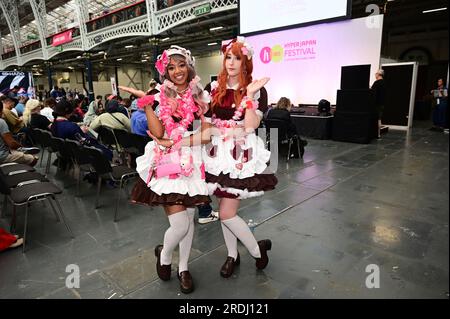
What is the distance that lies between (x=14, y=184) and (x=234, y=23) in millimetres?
13663

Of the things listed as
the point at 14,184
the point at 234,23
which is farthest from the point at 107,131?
the point at 234,23

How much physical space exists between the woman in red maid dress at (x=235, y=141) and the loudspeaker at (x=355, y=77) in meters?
5.66

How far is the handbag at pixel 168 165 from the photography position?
171 cm

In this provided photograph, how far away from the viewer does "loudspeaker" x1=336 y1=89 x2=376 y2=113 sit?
661 centimetres

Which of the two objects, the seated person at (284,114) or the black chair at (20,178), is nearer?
the black chair at (20,178)

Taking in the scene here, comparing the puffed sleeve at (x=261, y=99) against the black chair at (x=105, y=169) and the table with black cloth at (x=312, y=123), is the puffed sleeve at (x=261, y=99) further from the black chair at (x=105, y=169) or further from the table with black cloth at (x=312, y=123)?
the table with black cloth at (x=312, y=123)

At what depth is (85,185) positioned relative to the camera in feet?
14.3

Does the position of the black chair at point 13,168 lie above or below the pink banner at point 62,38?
below

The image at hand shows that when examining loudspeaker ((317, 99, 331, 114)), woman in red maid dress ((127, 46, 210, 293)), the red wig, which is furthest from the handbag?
loudspeaker ((317, 99, 331, 114))

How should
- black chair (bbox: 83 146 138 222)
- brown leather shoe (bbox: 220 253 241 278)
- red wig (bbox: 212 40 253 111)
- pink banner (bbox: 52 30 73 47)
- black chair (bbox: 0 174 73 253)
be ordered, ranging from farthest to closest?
pink banner (bbox: 52 30 73 47) → black chair (bbox: 83 146 138 222) → black chair (bbox: 0 174 73 253) → brown leather shoe (bbox: 220 253 241 278) → red wig (bbox: 212 40 253 111)

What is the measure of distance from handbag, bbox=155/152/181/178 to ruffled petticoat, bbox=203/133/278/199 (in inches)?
8.2

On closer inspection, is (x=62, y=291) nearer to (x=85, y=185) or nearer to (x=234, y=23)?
(x=85, y=185)

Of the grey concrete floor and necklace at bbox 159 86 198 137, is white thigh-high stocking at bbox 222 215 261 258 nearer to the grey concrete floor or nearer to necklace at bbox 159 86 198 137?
the grey concrete floor

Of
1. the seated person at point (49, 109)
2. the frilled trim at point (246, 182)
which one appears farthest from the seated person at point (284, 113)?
the seated person at point (49, 109)
